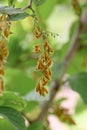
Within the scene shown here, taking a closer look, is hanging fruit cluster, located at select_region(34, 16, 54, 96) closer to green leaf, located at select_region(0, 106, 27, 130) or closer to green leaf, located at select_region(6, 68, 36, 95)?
green leaf, located at select_region(0, 106, 27, 130)

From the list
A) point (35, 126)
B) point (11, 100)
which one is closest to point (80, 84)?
point (35, 126)

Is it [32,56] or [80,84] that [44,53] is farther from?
[32,56]

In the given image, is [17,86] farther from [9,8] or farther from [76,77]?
[9,8]

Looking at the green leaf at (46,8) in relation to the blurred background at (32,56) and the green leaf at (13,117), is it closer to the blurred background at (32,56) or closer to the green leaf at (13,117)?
the blurred background at (32,56)

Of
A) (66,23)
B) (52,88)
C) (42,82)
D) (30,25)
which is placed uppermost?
(66,23)

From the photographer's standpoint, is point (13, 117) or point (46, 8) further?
point (46, 8)

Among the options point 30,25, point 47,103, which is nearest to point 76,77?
point 47,103
